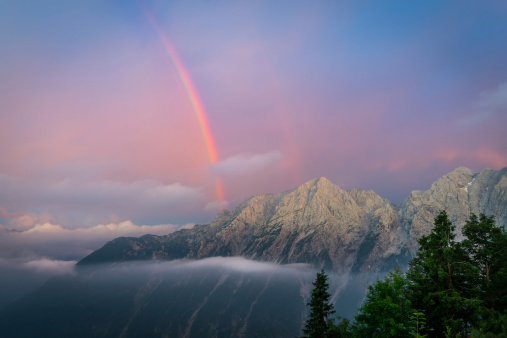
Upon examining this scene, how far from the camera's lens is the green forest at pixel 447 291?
118ft

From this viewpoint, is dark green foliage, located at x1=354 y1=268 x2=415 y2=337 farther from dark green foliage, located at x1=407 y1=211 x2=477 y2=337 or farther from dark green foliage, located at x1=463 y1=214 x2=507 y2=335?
dark green foliage, located at x1=463 y1=214 x2=507 y2=335

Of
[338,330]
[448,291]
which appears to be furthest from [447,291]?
[338,330]

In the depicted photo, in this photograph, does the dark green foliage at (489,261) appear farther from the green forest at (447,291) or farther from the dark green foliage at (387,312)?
the dark green foliage at (387,312)

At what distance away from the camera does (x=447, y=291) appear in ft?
119

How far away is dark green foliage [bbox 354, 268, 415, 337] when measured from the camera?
123 feet

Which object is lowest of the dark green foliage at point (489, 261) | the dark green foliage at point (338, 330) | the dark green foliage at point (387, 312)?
the dark green foliage at point (338, 330)

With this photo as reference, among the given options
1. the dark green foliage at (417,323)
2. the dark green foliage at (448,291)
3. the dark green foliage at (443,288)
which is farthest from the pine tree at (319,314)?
the dark green foliage at (417,323)

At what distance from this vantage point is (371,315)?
41188mm

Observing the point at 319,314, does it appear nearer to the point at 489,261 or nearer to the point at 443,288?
the point at 443,288

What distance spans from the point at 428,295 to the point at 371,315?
883 cm

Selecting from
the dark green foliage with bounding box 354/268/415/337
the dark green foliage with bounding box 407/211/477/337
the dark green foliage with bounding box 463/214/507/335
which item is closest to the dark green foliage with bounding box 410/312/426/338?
the dark green foliage with bounding box 354/268/415/337

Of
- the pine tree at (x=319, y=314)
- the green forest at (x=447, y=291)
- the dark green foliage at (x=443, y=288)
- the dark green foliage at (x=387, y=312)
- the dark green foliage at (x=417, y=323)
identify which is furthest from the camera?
the pine tree at (x=319, y=314)

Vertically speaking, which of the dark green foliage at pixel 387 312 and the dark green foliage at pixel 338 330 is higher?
the dark green foliage at pixel 387 312

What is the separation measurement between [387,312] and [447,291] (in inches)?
316
